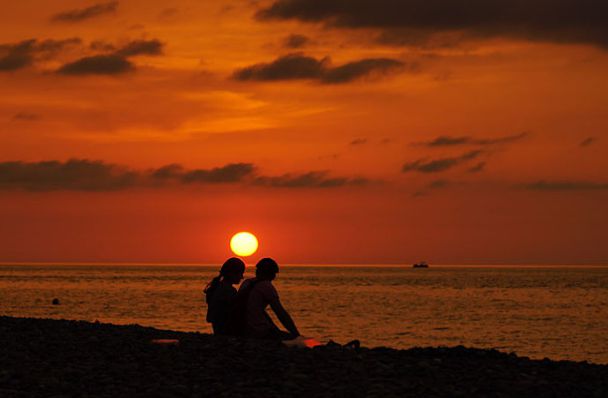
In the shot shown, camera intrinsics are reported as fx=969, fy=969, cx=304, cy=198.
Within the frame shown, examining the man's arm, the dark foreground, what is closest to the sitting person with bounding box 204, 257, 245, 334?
the man's arm

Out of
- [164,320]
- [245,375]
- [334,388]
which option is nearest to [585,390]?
[334,388]

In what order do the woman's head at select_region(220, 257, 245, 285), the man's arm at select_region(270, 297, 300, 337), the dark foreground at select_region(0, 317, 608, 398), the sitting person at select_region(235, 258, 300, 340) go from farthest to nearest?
the woman's head at select_region(220, 257, 245, 285), the sitting person at select_region(235, 258, 300, 340), the man's arm at select_region(270, 297, 300, 337), the dark foreground at select_region(0, 317, 608, 398)

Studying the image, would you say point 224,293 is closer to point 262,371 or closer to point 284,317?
point 284,317

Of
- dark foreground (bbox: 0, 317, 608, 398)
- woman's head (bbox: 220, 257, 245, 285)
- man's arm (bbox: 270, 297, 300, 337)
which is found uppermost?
woman's head (bbox: 220, 257, 245, 285)

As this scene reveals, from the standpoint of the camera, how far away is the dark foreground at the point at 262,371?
14.3 meters

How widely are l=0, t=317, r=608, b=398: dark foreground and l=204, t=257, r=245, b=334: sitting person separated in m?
1.71

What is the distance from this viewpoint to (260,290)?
20094 millimetres

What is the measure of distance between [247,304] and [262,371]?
4.80 metres

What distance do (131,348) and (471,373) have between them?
21.2ft

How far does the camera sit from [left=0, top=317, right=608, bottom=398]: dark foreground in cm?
1433

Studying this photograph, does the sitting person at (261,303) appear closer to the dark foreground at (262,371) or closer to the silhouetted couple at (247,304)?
the silhouetted couple at (247,304)

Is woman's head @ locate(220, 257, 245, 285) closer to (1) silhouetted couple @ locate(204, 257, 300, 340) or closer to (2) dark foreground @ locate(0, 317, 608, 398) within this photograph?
(1) silhouetted couple @ locate(204, 257, 300, 340)

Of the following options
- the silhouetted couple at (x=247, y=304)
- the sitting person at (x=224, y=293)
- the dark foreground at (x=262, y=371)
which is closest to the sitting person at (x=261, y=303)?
the silhouetted couple at (x=247, y=304)

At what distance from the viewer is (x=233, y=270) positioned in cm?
2067
